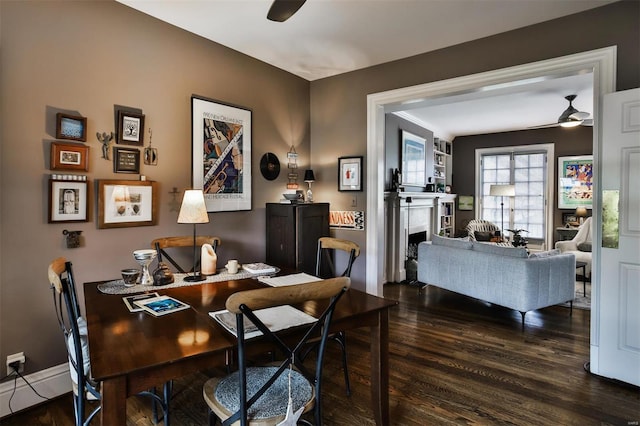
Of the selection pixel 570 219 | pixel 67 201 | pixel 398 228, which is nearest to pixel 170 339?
pixel 67 201

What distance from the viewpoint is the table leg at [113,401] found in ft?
Answer: 3.52

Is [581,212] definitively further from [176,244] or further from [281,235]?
[176,244]

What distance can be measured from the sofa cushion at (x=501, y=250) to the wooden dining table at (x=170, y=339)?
2.48 meters

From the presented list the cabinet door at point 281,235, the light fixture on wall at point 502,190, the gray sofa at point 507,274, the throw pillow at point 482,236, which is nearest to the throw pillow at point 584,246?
the throw pillow at point 482,236

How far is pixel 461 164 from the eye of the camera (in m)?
8.19

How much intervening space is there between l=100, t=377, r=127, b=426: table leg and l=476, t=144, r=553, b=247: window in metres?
8.08

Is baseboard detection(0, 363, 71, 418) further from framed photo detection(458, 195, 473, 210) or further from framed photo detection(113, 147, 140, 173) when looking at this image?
framed photo detection(458, 195, 473, 210)

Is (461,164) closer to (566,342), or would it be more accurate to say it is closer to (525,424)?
(566,342)

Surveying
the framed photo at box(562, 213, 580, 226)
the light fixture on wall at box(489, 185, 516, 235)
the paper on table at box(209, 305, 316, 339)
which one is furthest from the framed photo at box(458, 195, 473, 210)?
the paper on table at box(209, 305, 316, 339)

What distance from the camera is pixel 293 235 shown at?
3.51m

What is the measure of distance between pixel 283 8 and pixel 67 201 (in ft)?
6.13

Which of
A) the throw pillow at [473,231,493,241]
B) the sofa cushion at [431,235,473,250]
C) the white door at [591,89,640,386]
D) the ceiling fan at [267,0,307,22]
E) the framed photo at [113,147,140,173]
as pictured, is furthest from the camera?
the throw pillow at [473,231,493,241]

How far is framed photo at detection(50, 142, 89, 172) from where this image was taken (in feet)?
7.39

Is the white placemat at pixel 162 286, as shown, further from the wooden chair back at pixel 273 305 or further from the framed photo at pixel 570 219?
the framed photo at pixel 570 219
